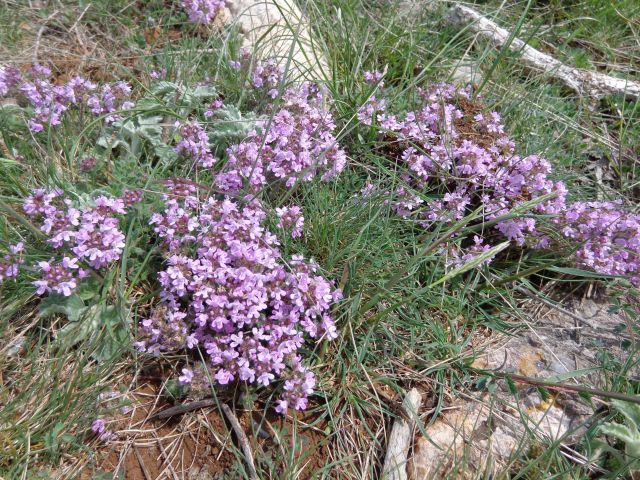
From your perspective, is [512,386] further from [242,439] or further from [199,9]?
[199,9]

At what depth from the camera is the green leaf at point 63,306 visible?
101 inches

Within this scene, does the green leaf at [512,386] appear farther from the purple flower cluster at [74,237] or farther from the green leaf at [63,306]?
the green leaf at [63,306]

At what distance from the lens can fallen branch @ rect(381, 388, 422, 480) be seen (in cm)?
246

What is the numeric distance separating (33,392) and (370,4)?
12.7 ft

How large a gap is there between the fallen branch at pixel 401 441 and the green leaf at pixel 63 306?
161 cm

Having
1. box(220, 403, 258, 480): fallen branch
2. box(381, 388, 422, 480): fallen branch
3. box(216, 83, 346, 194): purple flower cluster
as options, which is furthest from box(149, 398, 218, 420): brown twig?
box(216, 83, 346, 194): purple flower cluster

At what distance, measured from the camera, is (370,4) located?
461 centimetres

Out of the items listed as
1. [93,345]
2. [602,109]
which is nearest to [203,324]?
[93,345]

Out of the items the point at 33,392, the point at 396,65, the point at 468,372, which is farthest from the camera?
the point at 396,65

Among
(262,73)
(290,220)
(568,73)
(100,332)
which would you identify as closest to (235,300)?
(290,220)

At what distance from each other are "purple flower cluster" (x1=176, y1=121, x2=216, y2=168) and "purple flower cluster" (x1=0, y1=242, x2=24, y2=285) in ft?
3.28

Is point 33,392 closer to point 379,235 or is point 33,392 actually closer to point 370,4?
point 379,235

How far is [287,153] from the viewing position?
298 cm

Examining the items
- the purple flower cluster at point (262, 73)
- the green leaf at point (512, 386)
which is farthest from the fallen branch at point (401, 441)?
the purple flower cluster at point (262, 73)
